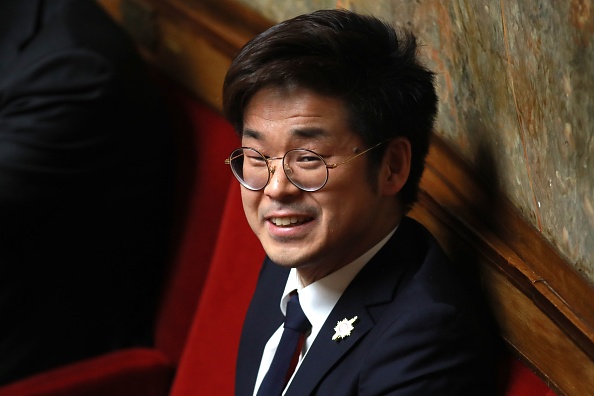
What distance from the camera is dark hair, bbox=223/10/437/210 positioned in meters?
1.45

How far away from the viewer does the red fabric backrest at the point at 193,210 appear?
7.63 ft

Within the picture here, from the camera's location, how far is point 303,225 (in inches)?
58.7

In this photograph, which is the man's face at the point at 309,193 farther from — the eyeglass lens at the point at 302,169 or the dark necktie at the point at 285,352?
the dark necktie at the point at 285,352

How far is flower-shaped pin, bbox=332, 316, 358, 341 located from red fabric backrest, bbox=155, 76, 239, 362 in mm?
813

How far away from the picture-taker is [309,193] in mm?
1477

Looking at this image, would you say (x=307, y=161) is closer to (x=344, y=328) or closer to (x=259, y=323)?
(x=344, y=328)

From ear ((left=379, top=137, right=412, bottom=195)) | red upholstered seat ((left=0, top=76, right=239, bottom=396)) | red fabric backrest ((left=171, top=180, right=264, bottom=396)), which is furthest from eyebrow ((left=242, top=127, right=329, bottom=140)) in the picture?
red upholstered seat ((left=0, top=76, right=239, bottom=396))

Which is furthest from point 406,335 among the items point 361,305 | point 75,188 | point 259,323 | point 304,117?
point 75,188

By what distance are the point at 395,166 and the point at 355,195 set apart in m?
0.09

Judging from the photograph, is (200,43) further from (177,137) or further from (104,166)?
(104,166)

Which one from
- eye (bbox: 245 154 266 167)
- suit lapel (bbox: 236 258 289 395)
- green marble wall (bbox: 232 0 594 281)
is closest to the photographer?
green marble wall (bbox: 232 0 594 281)

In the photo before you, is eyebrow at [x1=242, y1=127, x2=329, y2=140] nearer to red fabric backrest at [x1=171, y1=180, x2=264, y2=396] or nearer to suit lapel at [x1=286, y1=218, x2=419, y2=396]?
suit lapel at [x1=286, y1=218, x2=419, y2=396]

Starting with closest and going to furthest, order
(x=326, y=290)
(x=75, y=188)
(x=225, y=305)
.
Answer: (x=326, y=290) → (x=225, y=305) → (x=75, y=188)

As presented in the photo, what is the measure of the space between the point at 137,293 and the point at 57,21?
715 millimetres
